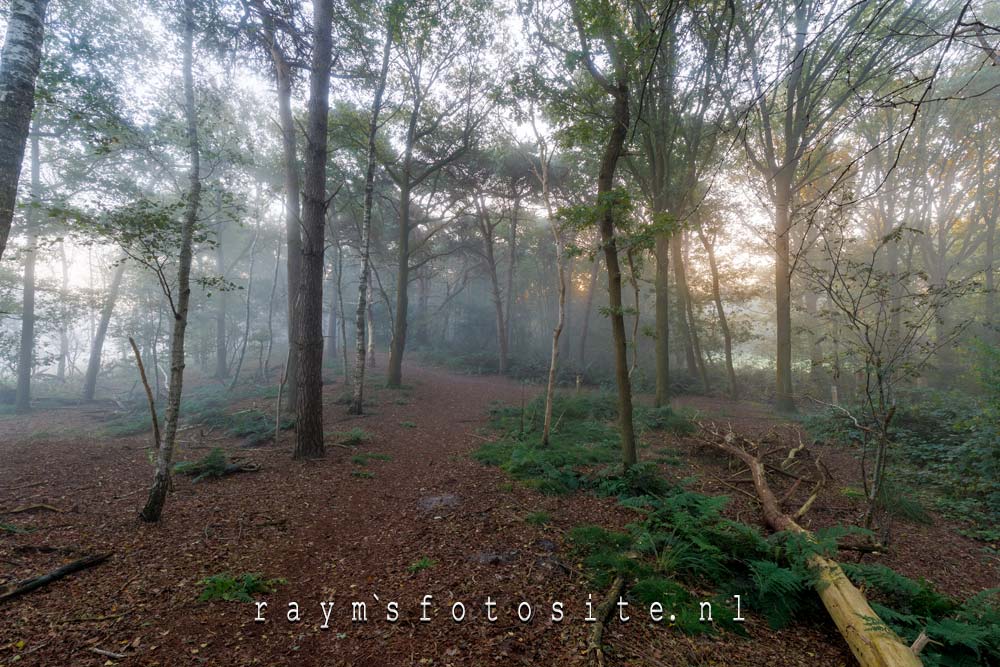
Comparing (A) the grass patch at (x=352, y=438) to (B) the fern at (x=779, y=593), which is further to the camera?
(A) the grass patch at (x=352, y=438)

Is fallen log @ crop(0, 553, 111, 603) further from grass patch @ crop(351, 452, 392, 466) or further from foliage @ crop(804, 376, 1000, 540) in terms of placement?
foliage @ crop(804, 376, 1000, 540)

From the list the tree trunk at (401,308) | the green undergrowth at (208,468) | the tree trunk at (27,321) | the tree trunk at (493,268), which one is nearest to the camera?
the green undergrowth at (208,468)

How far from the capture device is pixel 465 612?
11.7 feet

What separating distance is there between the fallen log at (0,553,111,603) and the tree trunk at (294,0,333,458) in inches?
149

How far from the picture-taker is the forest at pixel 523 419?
3.37 m

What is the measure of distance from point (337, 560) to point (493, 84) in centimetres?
1565

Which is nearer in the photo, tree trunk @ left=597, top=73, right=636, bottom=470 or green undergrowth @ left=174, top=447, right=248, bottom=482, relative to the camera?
tree trunk @ left=597, top=73, right=636, bottom=470

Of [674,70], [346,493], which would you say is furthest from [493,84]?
[346,493]

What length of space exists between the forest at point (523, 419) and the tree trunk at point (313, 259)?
0.06 meters

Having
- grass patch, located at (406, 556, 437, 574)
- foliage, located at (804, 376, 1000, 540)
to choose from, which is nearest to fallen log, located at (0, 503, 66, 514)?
grass patch, located at (406, 556, 437, 574)

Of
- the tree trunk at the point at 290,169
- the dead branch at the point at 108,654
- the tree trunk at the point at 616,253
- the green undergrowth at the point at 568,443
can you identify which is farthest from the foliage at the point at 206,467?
the tree trunk at the point at 616,253

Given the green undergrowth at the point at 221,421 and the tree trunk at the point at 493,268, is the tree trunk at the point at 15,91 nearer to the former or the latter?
the green undergrowth at the point at 221,421

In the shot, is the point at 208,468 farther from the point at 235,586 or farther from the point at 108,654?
the point at 108,654

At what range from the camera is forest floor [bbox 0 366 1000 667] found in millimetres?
3133
